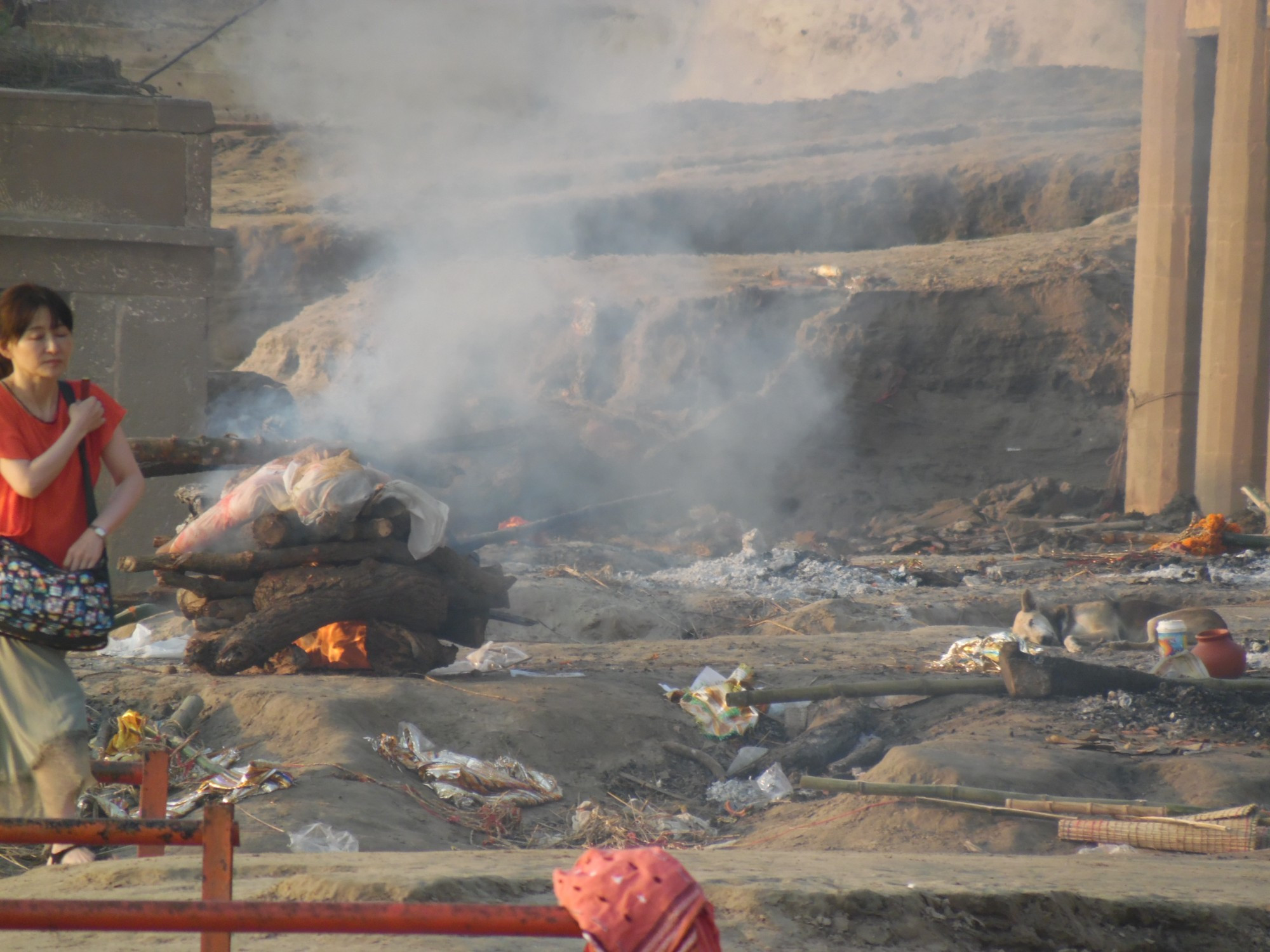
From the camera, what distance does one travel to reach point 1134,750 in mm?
5543

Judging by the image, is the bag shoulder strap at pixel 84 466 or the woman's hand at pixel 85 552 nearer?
the woman's hand at pixel 85 552

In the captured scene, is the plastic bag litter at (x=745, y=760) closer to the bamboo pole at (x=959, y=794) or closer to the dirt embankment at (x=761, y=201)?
the bamboo pole at (x=959, y=794)

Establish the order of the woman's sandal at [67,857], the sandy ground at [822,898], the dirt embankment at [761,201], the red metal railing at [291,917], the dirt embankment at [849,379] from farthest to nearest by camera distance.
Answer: the dirt embankment at [761,201] → the dirt embankment at [849,379] → the woman's sandal at [67,857] → the sandy ground at [822,898] → the red metal railing at [291,917]

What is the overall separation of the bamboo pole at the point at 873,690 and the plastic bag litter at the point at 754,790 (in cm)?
46

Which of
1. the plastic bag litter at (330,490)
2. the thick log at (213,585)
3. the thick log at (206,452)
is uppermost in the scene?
the thick log at (206,452)

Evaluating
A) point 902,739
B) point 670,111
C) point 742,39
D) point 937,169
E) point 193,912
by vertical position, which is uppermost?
point 742,39

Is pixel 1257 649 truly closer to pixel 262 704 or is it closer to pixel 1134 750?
pixel 1134 750

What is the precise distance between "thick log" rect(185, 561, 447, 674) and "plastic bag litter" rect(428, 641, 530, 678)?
728mm

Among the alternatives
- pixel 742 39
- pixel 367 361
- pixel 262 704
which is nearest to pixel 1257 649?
pixel 262 704

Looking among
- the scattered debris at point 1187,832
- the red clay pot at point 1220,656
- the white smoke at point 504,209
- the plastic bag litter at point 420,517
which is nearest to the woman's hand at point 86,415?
the plastic bag litter at point 420,517

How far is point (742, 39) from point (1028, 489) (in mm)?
32651

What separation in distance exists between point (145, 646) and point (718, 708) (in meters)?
3.34

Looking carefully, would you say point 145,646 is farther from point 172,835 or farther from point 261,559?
point 172,835

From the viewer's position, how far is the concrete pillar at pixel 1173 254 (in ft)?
50.3
